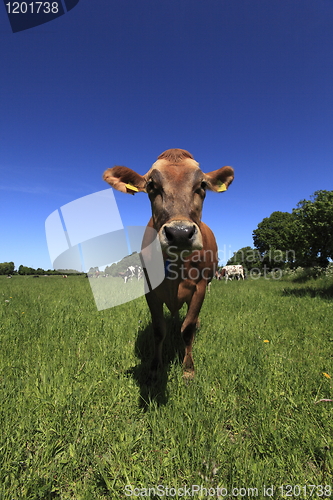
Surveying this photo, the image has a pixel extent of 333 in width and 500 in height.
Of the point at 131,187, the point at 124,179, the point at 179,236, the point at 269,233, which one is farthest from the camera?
the point at 269,233

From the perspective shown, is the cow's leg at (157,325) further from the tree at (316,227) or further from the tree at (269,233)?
the tree at (269,233)

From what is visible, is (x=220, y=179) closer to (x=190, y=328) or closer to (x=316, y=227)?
(x=190, y=328)

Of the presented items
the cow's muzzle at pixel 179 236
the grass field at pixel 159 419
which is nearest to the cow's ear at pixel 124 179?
the cow's muzzle at pixel 179 236

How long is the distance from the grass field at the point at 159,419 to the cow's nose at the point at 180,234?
59.6 inches

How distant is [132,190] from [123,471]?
2.58m

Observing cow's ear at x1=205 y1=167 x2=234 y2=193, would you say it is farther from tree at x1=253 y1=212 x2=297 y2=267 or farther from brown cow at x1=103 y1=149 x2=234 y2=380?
tree at x1=253 y1=212 x2=297 y2=267

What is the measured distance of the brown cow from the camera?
2055mm

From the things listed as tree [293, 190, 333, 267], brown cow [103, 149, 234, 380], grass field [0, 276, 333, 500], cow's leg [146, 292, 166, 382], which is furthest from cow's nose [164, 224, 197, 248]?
tree [293, 190, 333, 267]

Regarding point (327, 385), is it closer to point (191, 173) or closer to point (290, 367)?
point (290, 367)

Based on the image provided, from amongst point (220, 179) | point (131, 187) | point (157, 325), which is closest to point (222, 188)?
point (220, 179)

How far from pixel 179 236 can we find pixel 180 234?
0.7 inches

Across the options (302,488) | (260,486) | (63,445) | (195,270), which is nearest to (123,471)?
(63,445)

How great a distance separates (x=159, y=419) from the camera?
81.7 inches

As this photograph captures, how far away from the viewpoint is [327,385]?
2.68 metres
